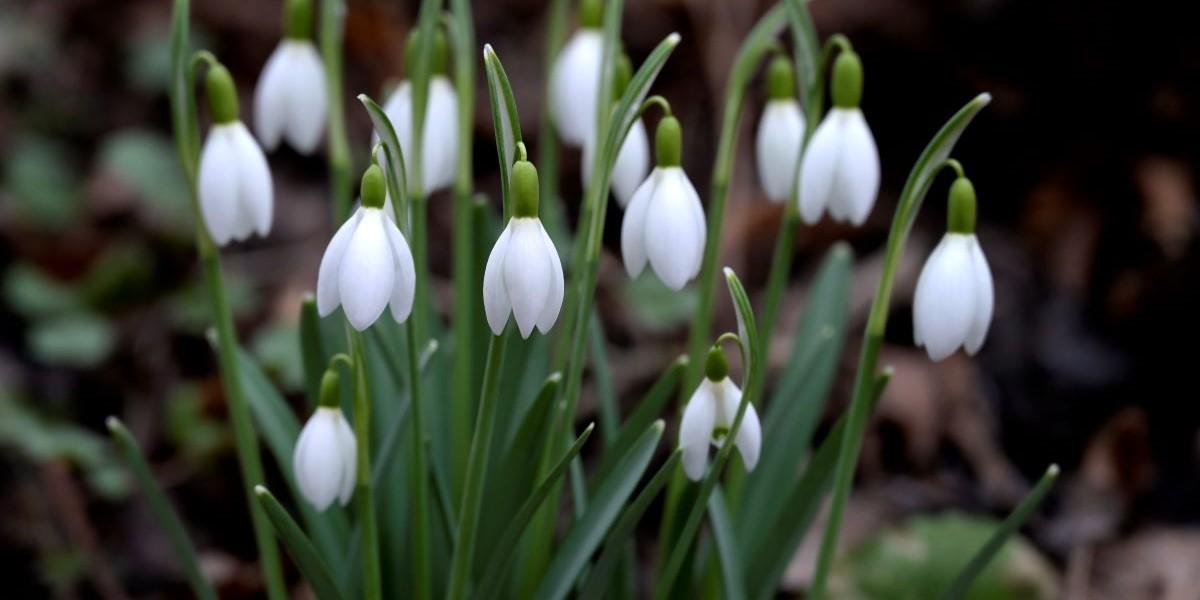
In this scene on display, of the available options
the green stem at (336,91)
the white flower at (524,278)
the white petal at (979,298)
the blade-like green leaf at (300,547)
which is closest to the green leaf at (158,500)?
the blade-like green leaf at (300,547)

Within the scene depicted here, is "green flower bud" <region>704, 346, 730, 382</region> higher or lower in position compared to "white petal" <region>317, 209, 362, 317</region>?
lower

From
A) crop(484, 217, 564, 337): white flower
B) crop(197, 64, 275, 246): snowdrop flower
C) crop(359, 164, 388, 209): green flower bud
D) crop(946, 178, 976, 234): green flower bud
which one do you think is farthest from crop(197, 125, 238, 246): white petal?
crop(946, 178, 976, 234): green flower bud

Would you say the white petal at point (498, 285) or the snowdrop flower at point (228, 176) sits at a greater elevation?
the snowdrop flower at point (228, 176)

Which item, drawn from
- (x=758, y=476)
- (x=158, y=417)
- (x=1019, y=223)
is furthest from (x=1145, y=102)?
(x=158, y=417)

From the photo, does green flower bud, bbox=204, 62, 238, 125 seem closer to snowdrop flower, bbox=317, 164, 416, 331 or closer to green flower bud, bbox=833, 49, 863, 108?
snowdrop flower, bbox=317, 164, 416, 331

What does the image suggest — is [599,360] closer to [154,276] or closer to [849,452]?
[849,452]

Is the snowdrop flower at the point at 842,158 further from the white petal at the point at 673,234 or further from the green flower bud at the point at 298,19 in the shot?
the green flower bud at the point at 298,19
